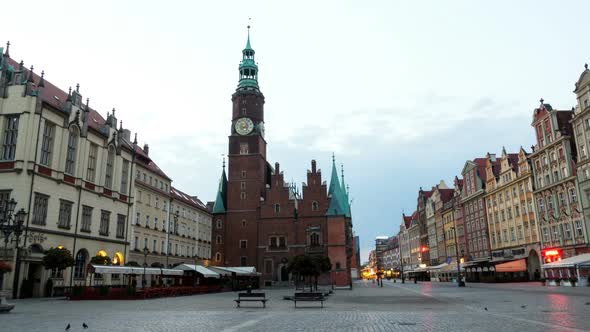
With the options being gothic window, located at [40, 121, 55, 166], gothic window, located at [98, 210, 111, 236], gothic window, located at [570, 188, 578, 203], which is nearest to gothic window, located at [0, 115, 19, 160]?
gothic window, located at [40, 121, 55, 166]

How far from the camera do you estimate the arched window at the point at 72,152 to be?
136ft

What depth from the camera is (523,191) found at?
64750mm

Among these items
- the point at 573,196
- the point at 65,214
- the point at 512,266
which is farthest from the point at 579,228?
the point at 65,214

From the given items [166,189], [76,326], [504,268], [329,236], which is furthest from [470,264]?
[76,326]

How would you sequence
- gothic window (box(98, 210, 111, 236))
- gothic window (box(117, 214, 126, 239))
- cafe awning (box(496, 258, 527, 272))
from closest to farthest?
gothic window (box(98, 210, 111, 236)), gothic window (box(117, 214, 126, 239)), cafe awning (box(496, 258, 527, 272))

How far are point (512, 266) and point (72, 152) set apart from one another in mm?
53017

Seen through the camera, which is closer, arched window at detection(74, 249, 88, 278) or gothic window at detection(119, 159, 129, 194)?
arched window at detection(74, 249, 88, 278)

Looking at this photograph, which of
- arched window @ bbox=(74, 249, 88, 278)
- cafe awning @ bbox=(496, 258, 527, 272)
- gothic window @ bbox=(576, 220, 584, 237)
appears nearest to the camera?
arched window @ bbox=(74, 249, 88, 278)

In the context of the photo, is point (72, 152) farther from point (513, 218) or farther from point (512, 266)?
point (513, 218)

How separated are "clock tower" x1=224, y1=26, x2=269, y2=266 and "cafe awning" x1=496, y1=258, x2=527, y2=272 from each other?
35.8 metres

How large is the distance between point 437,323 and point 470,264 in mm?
64797

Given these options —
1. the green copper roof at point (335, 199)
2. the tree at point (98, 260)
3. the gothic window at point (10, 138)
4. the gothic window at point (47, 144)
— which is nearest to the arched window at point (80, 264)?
the tree at point (98, 260)

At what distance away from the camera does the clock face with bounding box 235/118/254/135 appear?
7938cm

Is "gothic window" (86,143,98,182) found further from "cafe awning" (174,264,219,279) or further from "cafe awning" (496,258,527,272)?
"cafe awning" (496,258,527,272)
